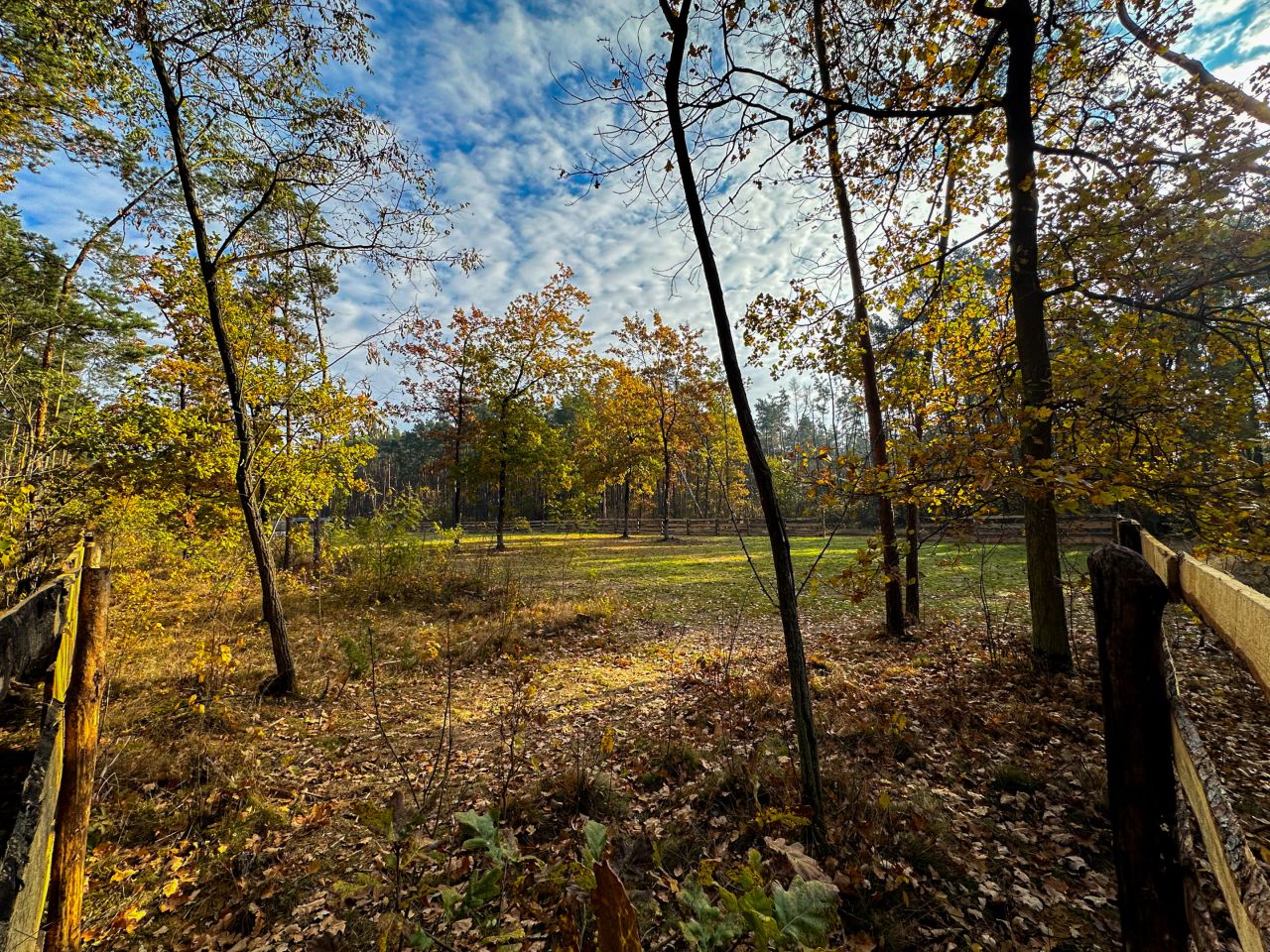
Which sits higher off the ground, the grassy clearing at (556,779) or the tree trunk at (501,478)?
the tree trunk at (501,478)

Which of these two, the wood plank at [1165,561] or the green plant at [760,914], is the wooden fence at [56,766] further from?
the wood plank at [1165,561]

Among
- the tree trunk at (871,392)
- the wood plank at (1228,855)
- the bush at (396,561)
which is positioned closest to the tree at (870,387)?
the tree trunk at (871,392)

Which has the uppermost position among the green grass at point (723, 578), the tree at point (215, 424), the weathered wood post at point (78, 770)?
the tree at point (215, 424)

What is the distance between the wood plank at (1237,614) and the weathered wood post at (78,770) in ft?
16.5

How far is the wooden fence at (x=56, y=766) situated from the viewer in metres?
1.72

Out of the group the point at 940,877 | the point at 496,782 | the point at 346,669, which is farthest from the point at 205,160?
the point at 940,877

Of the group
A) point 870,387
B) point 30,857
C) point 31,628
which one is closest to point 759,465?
point 30,857

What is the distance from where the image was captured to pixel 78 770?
111 inches

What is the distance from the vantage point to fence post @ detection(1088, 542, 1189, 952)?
1739 millimetres

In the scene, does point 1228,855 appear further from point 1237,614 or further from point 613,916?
point 613,916

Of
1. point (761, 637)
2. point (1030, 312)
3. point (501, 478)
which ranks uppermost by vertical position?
point (1030, 312)

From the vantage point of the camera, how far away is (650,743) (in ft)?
15.7

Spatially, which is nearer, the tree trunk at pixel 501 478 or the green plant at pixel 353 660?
the green plant at pixel 353 660

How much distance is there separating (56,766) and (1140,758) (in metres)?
4.90
